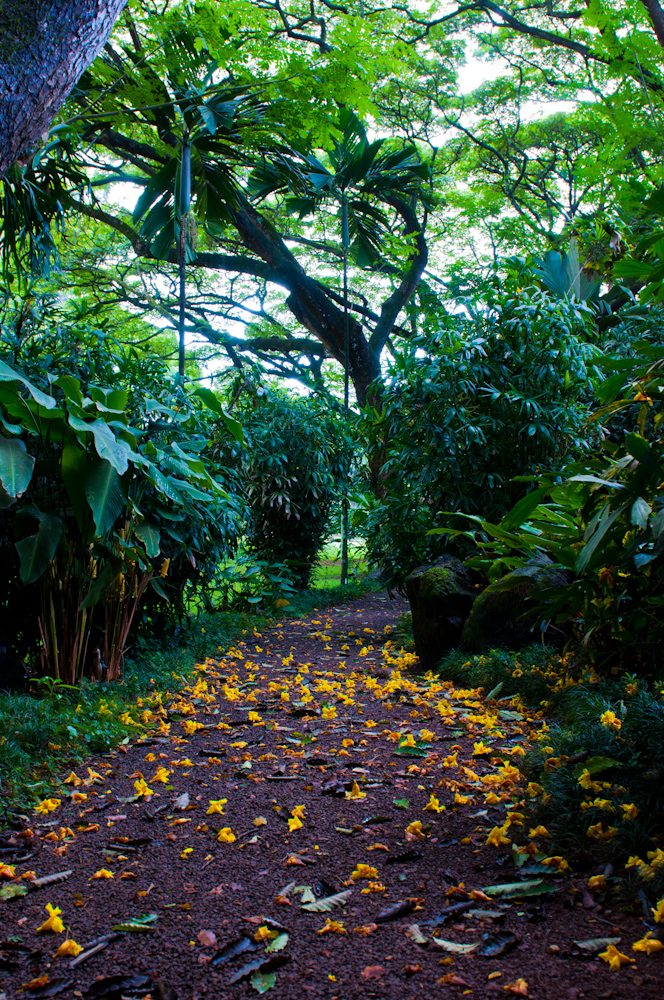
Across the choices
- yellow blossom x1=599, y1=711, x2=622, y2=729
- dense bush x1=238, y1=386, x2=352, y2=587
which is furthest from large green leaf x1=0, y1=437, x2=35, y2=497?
dense bush x1=238, y1=386, x2=352, y2=587

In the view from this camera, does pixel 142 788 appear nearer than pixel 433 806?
No

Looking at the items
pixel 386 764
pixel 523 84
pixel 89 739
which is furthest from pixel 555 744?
pixel 523 84

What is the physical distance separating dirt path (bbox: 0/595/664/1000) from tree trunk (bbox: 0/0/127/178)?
2.03 meters

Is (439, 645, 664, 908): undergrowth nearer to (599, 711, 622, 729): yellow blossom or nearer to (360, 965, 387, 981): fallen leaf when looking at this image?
(599, 711, 622, 729): yellow blossom

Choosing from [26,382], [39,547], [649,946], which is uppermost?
[26,382]

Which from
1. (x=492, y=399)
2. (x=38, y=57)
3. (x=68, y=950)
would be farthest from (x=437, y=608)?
(x=38, y=57)

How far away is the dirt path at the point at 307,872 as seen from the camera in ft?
4.08

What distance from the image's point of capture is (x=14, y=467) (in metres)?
2.18

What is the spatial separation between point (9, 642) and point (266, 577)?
300 cm

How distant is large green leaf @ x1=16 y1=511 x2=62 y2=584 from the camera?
8.04ft

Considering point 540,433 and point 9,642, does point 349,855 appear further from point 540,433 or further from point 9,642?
point 540,433

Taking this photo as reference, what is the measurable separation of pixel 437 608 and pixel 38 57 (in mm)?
2888

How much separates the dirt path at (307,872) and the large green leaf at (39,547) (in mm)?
757

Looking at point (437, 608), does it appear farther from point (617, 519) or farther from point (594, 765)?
point (617, 519)
